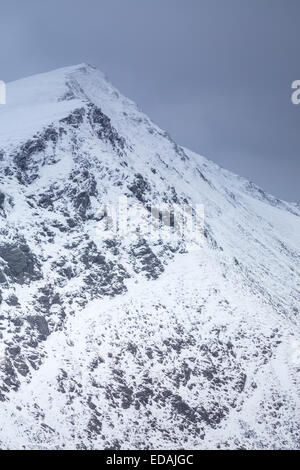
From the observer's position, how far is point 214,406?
292 feet

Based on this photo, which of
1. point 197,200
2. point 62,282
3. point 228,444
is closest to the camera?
point 228,444

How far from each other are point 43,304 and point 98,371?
483 inches

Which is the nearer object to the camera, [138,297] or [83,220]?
[138,297]

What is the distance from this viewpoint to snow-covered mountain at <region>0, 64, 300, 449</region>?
83.6m

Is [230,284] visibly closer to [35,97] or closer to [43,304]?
[43,304]

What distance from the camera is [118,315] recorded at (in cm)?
9688

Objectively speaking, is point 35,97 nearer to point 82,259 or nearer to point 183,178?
point 183,178

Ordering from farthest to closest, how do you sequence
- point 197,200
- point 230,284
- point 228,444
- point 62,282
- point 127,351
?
point 197,200 → point 230,284 → point 62,282 → point 127,351 → point 228,444

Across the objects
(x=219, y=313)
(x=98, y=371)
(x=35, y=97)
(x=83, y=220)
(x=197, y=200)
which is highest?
(x=35, y=97)

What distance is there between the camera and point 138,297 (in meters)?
101

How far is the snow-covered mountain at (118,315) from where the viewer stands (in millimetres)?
83625

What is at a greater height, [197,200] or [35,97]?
[35,97]

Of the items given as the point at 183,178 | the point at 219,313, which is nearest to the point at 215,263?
the point at 219,313

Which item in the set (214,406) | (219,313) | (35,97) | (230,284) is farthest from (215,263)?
(35,97)
